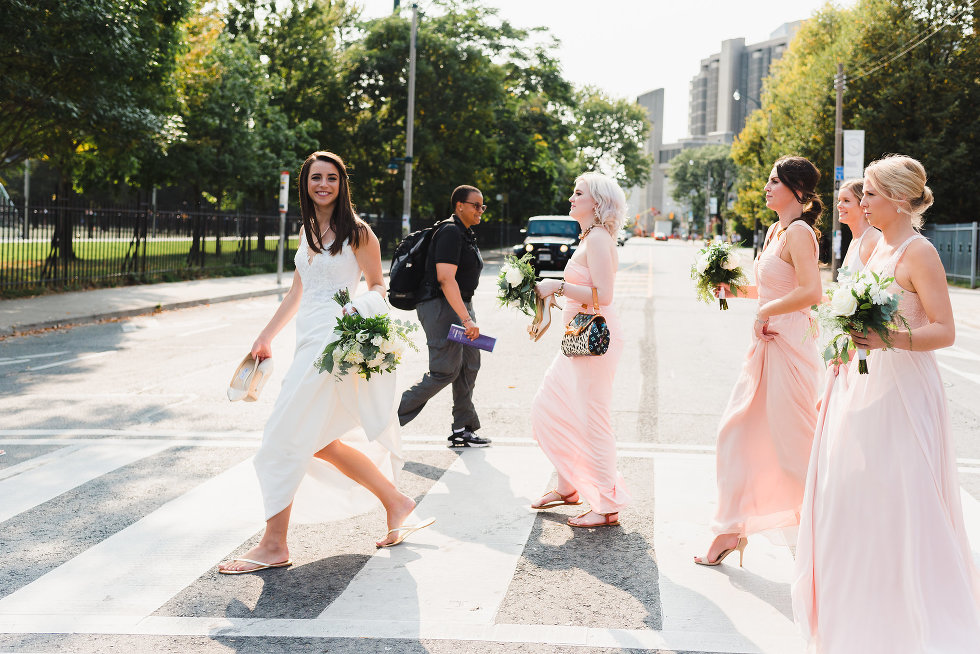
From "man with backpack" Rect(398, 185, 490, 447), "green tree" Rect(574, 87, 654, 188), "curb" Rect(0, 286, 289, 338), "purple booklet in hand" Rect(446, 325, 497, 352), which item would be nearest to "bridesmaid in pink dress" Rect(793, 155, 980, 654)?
"purple booklet in hand" Rect(446, 325, 497, 352)

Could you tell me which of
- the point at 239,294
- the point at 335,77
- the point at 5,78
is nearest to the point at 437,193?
the point at 335,77

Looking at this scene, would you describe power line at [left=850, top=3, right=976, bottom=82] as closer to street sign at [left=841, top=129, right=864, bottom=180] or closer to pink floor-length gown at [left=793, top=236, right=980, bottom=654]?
street sign at [left=841, top=129, right=864, bottom=180]

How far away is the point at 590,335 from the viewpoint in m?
5.18

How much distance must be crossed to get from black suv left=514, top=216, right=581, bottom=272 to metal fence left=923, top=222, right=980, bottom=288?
11533mm

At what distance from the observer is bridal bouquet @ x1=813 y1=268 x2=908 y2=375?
321 centimetres

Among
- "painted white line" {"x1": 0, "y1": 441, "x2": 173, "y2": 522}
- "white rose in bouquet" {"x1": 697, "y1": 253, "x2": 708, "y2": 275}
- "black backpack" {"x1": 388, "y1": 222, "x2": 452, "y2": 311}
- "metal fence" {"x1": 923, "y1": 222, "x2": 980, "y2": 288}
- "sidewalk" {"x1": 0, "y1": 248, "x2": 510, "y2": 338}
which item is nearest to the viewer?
"white rose in bouquet" {"x1": 697, "y1": 253, "x2": 708, "y2": 275}

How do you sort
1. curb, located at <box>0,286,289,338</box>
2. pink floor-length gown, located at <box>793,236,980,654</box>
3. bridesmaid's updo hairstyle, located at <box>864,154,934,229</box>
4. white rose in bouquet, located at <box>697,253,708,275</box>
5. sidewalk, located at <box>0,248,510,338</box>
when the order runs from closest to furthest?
1. pink floor-length gown, located at <box>793,236,980,654</box>
2. bridesmaid's updo hairstyle, located at <box>864,154,934,229</box>
3. white rose in bouquet, located at <box>697,253,708,275</box>
4. curb, located at <box>0,286,289,338</box>
5. sidewalk, located at <box>0,248,510,338</box>

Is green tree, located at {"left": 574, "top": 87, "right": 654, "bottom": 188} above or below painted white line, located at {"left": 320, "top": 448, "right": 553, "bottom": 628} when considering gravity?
above

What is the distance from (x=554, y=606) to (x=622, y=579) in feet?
1.60

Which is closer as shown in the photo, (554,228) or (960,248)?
(960,248)

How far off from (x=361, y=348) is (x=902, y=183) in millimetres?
2375

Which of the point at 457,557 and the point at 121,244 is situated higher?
the point at 121,244

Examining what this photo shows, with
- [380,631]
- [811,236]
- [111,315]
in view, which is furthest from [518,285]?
[111,315]

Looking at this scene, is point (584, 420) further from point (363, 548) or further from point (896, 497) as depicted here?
point (896, 497)
